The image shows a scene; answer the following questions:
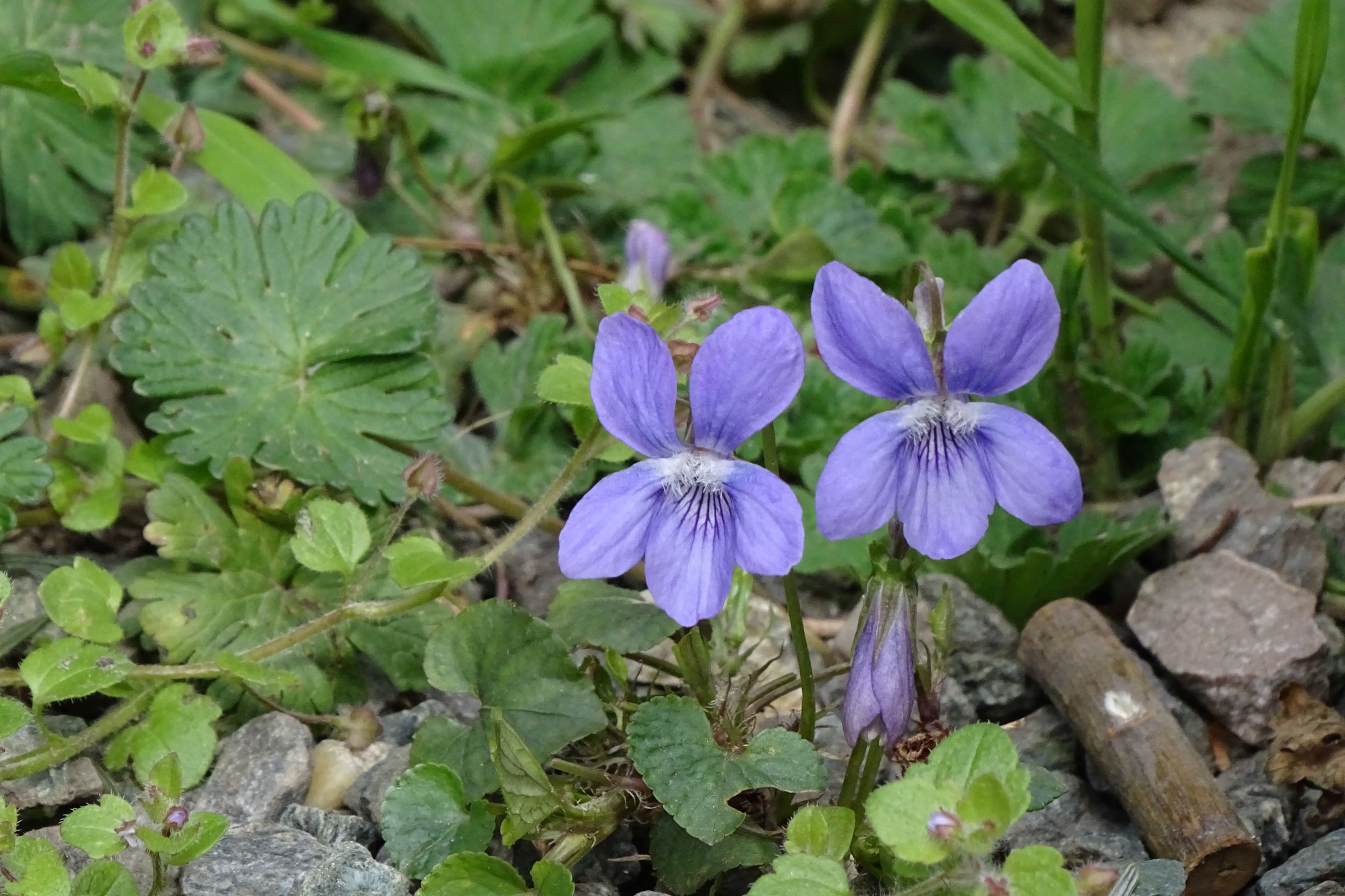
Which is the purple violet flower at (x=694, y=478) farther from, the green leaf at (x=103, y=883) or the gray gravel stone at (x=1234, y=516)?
the gray gravel stone at (x=1234, y=516)

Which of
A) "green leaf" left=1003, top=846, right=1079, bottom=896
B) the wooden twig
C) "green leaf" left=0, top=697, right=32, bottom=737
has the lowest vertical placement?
"green leaf" left=0, top=697, right=32, bottom=737

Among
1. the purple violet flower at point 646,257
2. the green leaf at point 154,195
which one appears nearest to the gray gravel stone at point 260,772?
the green leaf at point 154,195

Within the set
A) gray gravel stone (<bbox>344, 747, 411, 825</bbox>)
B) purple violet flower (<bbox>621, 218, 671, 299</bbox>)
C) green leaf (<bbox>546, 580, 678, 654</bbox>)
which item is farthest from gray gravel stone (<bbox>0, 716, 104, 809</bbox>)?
purple violet flower (<bbox>621, 218, 671, 299</bbox>)

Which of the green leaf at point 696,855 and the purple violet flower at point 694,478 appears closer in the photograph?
the purple violet flower at point 694,478

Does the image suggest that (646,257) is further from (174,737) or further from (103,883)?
(103,883)

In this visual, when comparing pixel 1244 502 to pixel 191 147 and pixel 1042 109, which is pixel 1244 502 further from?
pixel 191 147

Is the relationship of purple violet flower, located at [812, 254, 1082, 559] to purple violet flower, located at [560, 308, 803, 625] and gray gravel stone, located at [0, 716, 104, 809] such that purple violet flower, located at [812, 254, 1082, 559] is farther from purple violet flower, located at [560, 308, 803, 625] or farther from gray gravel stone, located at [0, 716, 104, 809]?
gray gravel stone, located at [0, 716, 104, 809]
